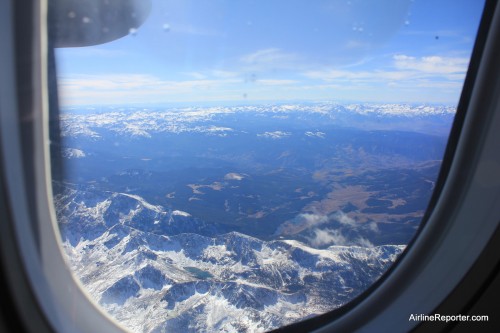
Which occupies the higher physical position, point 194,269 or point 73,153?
point 73,153

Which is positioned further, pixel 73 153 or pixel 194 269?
pixel 194 269

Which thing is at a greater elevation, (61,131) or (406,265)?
(61,131)

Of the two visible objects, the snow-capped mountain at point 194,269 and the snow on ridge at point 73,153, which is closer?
the snow on ridge at point 73,153

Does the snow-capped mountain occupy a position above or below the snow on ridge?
below

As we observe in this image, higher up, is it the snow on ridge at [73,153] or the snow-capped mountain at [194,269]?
the snow on ridge at [73,153]

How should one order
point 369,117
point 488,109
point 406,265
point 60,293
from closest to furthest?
1. point 60,293
2. point 488,109
3. point 406,265
4. point 369,117

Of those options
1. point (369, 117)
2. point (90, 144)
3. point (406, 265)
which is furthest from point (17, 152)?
point (369, 117)

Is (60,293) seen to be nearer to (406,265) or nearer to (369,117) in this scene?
(406,265)

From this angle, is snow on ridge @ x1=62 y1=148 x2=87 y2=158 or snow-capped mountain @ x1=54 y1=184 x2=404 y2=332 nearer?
snow on ridge @ x1=62 y1=148 x2=87 y2=158
